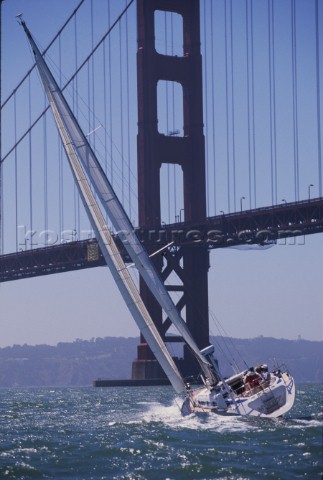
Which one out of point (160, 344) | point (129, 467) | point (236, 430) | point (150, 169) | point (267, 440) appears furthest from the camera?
point (150, 169)

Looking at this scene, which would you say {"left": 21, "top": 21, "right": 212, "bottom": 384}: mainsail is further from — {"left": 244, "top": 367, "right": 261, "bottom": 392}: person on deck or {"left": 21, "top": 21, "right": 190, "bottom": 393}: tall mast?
{"left": 244, "top": 367, "right": 261, "bottom": 392}: person on deck

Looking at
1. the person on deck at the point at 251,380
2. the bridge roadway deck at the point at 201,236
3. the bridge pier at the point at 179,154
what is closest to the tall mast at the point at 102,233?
the person on deck at the point at 251,380

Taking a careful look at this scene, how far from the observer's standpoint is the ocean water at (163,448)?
21.0 m

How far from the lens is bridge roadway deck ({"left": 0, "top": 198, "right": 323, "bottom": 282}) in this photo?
215ft

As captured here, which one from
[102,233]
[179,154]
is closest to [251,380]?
[102,233]

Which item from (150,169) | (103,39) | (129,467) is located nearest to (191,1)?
(103,39)

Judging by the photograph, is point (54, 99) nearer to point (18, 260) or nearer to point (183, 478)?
point (183, 478)

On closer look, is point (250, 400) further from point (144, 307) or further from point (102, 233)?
point (102, 233)

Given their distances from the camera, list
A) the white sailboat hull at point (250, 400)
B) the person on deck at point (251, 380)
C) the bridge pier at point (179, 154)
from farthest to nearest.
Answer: the bridge pier at point (179, 154) → the person on deck at point (251, 380) → the white sailboat hull at point (250, 400)

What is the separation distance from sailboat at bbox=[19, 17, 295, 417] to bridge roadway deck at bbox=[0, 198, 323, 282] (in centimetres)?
3163

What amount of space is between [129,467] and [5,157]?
6151 cm

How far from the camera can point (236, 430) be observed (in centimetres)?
2791

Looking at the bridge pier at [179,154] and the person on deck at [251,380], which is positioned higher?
the bridge pier at [179,154]

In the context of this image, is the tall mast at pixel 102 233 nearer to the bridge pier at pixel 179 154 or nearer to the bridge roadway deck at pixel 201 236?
the bridge roadway deck at pixel 201 236
